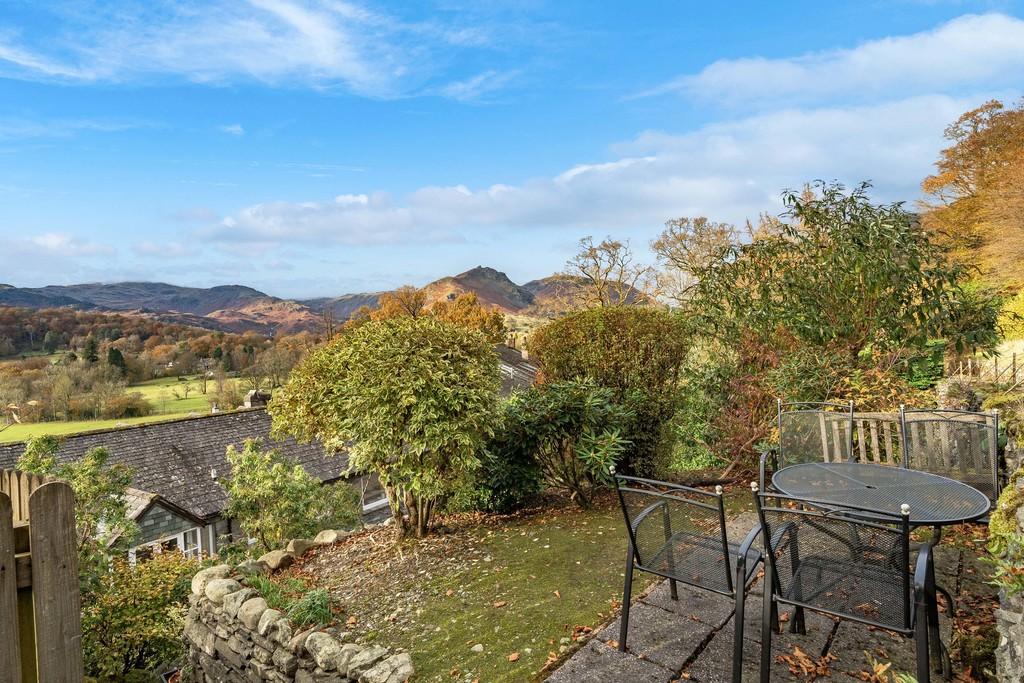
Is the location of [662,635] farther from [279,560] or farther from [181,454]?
[181,454]

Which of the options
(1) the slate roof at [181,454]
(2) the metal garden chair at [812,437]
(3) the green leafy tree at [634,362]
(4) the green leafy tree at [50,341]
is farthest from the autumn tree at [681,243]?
(4) the green leafy tree at [50,341]

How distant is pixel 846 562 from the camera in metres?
2.37

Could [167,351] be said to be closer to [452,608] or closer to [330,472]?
[330,472]

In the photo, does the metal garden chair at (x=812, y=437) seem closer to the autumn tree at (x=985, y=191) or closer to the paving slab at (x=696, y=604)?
the paving slab at (x=696, y=604)

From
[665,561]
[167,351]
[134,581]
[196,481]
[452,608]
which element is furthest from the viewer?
[167,351]

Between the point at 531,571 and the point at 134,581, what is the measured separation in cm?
523

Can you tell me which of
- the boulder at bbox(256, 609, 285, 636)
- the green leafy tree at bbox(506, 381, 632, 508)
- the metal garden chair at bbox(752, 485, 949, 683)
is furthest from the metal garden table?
the boulder at bbox(256, 609, 285, 636)

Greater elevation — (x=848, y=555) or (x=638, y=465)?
(x=848, y=555)

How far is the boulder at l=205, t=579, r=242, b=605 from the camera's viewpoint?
4742mm

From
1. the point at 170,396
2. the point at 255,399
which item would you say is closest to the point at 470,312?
the point at 255,399

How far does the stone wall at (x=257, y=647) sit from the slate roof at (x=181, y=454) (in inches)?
340

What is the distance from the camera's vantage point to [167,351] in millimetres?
32656

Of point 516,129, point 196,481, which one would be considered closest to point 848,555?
point 516,129

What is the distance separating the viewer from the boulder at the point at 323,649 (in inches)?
143
